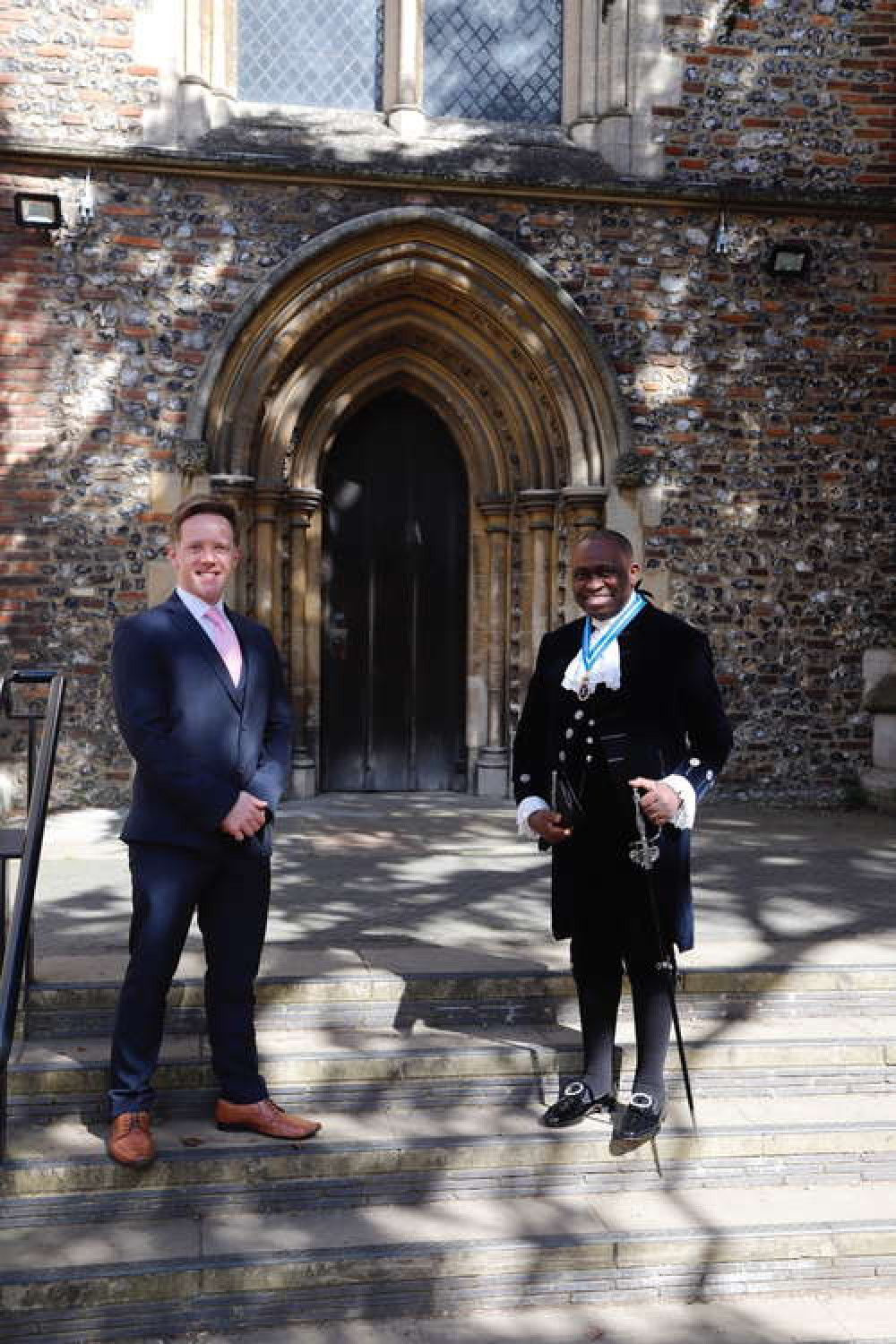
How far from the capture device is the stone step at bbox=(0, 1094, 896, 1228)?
316 centimetres

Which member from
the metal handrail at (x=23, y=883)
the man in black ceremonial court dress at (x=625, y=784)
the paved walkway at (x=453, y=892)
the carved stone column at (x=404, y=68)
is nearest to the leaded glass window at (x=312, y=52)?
the carved stone column at (x=404, y=68)

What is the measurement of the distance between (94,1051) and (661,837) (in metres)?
1.72

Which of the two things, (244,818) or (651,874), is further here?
(651,874)

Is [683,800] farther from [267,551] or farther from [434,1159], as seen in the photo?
[267,551]

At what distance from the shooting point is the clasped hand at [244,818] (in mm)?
3072

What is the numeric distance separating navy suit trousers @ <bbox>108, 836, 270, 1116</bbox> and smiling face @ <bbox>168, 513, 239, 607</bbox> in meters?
0.63

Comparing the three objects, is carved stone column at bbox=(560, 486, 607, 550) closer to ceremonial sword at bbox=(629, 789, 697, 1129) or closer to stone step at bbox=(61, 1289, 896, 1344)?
ceremonial sword at bbox=(629, 789, 697, 1129)

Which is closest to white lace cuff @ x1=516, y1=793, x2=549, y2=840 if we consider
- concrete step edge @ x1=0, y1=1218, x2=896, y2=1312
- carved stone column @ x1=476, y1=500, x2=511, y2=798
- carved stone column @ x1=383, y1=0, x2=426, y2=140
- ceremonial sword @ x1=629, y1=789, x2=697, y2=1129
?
ceremonial sword @ x1=629, y1=789, x2=697, y2=1129

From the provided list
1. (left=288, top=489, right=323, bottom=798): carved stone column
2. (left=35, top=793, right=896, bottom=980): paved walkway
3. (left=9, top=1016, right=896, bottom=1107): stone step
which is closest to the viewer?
(left=9, top=1016, right=896, bottom=1107): stone step

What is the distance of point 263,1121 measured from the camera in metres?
3.34

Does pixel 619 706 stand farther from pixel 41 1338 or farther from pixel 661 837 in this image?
pixel 41 1338

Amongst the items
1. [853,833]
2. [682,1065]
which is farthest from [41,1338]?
[853,833]

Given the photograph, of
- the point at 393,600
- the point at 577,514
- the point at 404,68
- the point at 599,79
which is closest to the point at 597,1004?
the point at 577,514

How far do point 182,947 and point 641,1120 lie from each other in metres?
1.28
